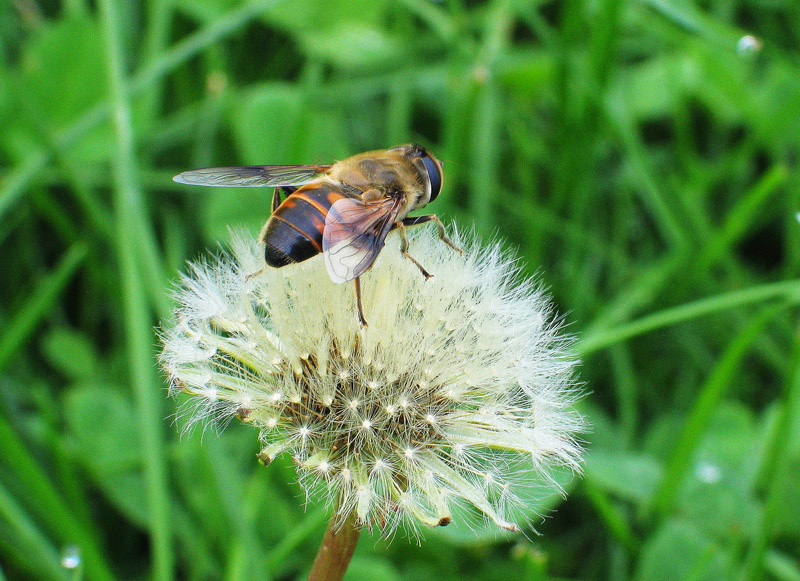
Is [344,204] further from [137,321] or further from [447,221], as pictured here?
[447,221]

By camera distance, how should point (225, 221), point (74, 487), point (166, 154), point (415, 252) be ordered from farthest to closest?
point (166, 154), point (225, 221), point (74, 487), point (415, 252)

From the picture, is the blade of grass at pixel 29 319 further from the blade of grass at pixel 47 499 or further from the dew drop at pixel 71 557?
the dew drop at pixel 71 557

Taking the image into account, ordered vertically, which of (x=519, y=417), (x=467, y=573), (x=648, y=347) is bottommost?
(x=467, y=573)

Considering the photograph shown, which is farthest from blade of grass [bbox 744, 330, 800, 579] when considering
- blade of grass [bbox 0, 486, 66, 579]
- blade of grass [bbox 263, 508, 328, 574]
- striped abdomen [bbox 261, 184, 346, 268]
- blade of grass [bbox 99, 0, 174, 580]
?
blade of grass [bbox 0, 486, 66, 579]

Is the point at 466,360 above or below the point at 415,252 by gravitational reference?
below

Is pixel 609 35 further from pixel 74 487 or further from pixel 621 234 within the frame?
pixel 74 487

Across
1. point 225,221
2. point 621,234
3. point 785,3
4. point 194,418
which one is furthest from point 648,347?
point 194,418

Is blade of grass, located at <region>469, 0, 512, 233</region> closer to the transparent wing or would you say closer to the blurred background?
the blurred background
